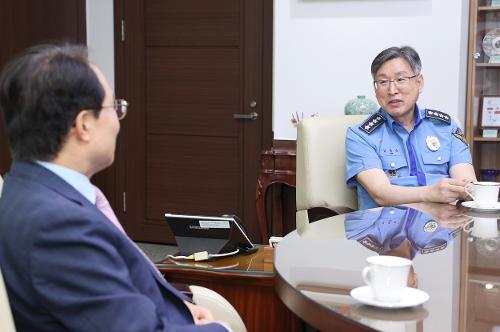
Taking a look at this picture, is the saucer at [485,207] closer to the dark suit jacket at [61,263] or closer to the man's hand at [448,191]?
the man's hand at [448,191]

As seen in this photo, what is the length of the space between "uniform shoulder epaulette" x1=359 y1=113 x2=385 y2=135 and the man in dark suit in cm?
164

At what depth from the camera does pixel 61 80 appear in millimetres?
1269

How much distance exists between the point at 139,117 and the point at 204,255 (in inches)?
120

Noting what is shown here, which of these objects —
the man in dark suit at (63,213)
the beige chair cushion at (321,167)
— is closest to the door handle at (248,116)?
the beige chair cushion at (321,167)

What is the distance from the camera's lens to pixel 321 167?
2924 mm

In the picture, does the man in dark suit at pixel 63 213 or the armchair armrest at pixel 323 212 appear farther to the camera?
the armchair armrest at pixel 323 212

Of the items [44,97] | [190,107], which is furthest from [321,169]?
[190,107]

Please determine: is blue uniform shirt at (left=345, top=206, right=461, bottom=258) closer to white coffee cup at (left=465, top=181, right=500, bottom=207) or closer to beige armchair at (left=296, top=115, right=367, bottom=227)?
white coffee cup at (left=465, top=181, right=500, bottom=207)

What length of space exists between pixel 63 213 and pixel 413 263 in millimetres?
784

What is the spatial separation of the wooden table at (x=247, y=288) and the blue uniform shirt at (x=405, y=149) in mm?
795

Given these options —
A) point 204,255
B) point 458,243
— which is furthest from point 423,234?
point 204,255

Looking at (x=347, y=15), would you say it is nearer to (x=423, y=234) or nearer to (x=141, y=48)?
(x=141, y=48)

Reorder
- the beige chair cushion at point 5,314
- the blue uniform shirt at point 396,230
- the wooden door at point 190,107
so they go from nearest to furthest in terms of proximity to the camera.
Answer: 1. the beige chair cushion at point 5,314
2. the blue uniform shirt at point 396,230
3. the wooden door at point 190,107

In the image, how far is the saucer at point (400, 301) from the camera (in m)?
1.24
